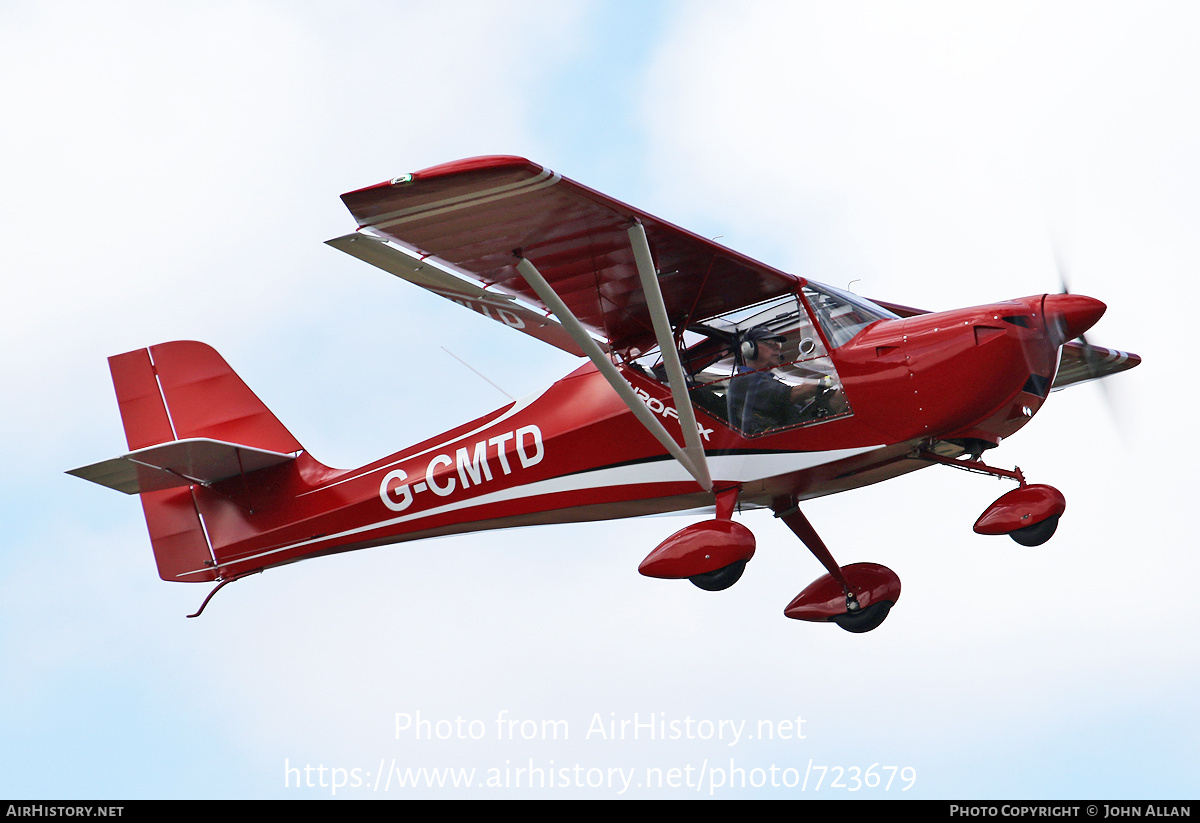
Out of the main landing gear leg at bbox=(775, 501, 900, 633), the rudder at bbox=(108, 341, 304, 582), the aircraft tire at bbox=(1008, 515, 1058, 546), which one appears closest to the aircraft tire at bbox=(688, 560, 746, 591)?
the main landing gear leg at bbox=(775, 501, 900, 633)

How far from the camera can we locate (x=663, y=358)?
9453 mm

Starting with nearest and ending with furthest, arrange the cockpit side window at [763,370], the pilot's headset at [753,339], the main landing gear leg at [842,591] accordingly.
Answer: the cockpit side window at [763,370]
the pilot's headset at [753,339]
the main landing gear leg at [842,591]

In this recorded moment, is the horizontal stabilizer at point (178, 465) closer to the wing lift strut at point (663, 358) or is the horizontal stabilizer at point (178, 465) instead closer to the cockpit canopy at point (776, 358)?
the wing lift strut at point (663, 358)

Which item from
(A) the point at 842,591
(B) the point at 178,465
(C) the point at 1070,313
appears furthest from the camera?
(B) the point at 178,465

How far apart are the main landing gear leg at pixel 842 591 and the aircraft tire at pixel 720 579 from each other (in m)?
1.08

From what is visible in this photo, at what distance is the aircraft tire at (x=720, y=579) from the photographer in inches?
376

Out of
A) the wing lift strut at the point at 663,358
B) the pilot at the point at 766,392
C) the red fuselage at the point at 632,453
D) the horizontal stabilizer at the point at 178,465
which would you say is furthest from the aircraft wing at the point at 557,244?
the horizontal stabilizer at the point at 178,465

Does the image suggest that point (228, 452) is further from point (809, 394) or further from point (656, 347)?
point (809, 394)

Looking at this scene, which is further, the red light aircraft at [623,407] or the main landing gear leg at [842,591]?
the main landing gear leg at [842,591]

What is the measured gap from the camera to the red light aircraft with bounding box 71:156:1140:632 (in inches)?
352

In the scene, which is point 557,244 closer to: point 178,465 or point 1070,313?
point 1070,313

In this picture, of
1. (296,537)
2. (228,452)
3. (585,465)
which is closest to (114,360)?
(228,452)

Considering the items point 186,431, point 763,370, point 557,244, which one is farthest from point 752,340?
point 186,431

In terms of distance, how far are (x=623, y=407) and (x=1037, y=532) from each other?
10.2 feet
